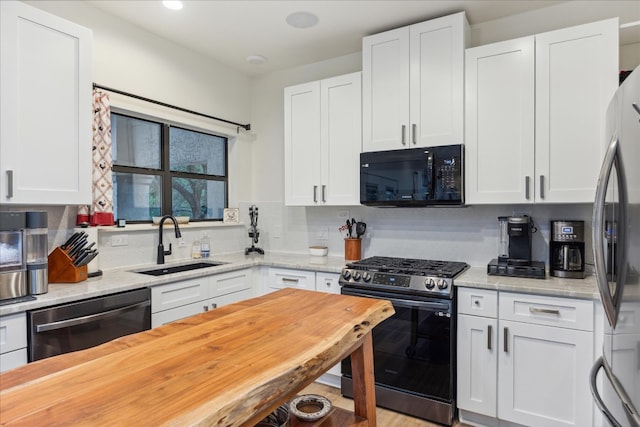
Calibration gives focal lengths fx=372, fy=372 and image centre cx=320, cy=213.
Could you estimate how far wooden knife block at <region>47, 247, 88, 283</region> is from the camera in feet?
7.33

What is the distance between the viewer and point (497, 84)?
8.21 feet

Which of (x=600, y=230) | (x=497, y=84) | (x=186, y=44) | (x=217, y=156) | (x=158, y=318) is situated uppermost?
(x=186, y=44)

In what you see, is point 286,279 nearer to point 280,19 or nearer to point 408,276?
point 408,276

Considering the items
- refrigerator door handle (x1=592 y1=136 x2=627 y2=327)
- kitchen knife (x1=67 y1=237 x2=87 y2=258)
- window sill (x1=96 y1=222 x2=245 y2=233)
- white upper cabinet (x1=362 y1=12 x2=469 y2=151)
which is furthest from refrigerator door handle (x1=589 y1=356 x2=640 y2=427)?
window sill (x1=96 y1=222 x2=245 y2=233)

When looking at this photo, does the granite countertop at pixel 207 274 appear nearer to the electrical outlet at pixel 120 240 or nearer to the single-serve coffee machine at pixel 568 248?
the single-serve coffee machine at pixel 568 248

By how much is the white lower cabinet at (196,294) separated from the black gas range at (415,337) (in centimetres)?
96

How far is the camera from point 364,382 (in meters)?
1.38

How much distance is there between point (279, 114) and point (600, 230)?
3.08 m

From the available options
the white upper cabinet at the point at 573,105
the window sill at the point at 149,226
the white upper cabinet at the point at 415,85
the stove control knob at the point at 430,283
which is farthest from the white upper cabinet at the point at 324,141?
the white upper cabinet at the point at 573,105

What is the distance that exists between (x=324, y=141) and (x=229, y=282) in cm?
143

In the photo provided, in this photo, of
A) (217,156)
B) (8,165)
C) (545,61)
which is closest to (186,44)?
(217,156)

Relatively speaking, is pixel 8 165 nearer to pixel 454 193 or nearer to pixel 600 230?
pixel 454 193

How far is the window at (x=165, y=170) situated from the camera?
3.01m

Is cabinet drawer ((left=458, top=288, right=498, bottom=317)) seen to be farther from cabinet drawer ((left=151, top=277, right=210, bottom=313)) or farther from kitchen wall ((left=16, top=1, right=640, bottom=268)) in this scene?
cabinet drawer ((left=151, top=277, right=210, bottom=313))
